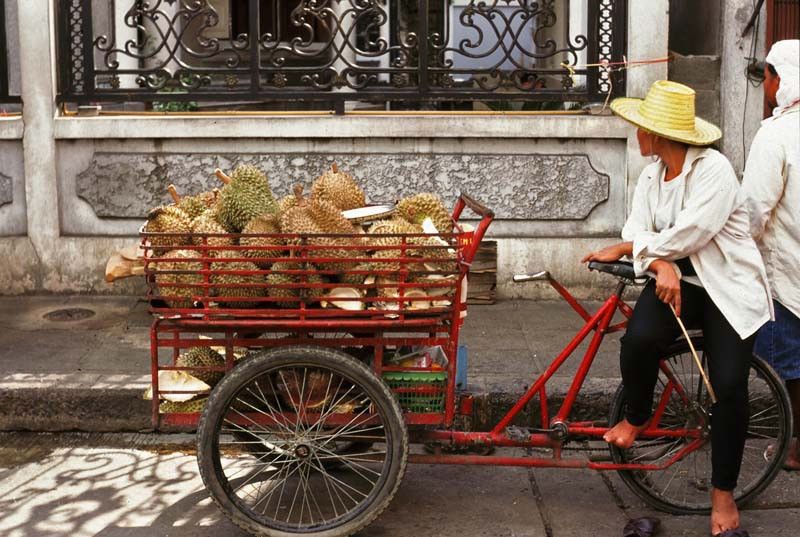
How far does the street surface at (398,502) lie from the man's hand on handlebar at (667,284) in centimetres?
91

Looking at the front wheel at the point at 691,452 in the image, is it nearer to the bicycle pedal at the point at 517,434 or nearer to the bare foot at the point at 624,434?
the bare foot at the point at 624,434

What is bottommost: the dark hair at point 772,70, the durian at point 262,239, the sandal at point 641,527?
the sandal at point 641,527

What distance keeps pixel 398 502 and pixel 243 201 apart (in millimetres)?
1360

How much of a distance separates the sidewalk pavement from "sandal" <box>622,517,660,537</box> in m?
0.79

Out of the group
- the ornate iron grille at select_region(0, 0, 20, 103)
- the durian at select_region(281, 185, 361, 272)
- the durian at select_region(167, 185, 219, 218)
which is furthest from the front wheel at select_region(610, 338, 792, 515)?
the ornate iron grille at select_region(0, 0, 20, 103)

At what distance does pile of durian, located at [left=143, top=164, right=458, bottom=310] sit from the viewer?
3967mm

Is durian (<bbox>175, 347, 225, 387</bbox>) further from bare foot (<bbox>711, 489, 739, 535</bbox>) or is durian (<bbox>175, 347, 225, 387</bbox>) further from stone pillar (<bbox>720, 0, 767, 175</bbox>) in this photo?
stone pillar (<bbox>720, 0, 767, 175</bbox>)

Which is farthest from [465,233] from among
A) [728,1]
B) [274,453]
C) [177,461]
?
[728,1]

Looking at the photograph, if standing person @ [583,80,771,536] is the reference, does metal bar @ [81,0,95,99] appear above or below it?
above

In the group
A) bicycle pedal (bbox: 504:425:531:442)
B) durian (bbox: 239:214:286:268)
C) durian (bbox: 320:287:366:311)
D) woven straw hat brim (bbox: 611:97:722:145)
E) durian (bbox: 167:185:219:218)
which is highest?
woven straw hat brim (bbox: 611:97:722:145)

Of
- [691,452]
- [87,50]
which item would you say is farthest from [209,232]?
[87,50]

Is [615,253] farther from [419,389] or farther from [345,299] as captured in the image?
[345,299]

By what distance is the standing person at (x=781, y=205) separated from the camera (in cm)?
445

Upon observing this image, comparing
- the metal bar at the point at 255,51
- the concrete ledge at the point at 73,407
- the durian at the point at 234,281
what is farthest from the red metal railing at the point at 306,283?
the metal bar at the point at 255,51
